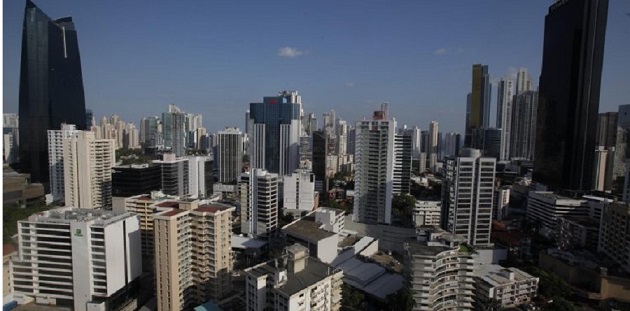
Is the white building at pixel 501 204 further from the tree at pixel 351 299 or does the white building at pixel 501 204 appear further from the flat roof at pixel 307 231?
the tree at pixel 351 299

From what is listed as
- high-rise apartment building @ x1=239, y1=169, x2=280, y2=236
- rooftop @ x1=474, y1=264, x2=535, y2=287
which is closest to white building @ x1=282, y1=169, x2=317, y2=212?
high-rise apartment building @ x1=239, y1=169, x2=280, y2=236

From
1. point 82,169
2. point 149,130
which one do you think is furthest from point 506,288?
point 149,130

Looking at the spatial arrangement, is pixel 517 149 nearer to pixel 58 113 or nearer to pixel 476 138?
pixel 476 138

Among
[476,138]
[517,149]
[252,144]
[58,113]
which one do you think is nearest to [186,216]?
[58,113]

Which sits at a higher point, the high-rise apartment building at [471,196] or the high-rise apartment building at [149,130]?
the high-rise apartment building at [149,130]

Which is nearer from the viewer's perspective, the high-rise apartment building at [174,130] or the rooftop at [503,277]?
the rooftop at [503,277]

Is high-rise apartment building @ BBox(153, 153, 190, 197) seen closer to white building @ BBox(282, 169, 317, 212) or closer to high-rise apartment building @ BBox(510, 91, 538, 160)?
white building @ BBox(282, 169, 317, 212)

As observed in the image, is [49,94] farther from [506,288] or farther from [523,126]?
[523,126]

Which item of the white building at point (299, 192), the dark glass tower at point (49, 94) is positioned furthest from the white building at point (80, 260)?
the white building at point (299, 192)
